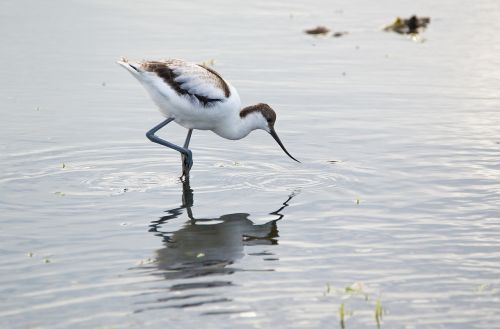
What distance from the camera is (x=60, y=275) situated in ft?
24.1

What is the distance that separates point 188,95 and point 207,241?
216cm

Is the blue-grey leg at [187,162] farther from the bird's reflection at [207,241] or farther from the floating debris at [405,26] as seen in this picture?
the floating debris at [405,26]

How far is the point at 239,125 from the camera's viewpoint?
34.4 feet

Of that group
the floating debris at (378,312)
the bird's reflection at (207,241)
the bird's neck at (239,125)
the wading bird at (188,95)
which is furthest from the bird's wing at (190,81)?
the floating debris at (378,312)

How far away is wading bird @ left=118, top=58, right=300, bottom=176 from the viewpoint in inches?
394

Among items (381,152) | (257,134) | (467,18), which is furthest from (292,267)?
(467,18)

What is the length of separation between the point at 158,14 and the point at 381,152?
266 inches

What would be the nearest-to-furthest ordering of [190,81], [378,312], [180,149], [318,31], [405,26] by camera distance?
[378,312], [190,81], [180,149], [318,31], [405,26]

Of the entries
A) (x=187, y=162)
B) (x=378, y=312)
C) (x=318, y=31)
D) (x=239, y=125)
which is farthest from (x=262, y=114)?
(x=318, y=31)

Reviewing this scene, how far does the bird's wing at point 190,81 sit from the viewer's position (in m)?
9.99

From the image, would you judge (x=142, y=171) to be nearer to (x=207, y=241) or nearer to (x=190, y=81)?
(x=190, y=81)

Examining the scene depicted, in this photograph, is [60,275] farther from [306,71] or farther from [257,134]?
[306,71]

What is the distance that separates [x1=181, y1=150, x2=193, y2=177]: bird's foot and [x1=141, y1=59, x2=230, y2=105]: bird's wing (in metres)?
0.53

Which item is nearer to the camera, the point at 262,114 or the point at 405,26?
the point at 262,114
